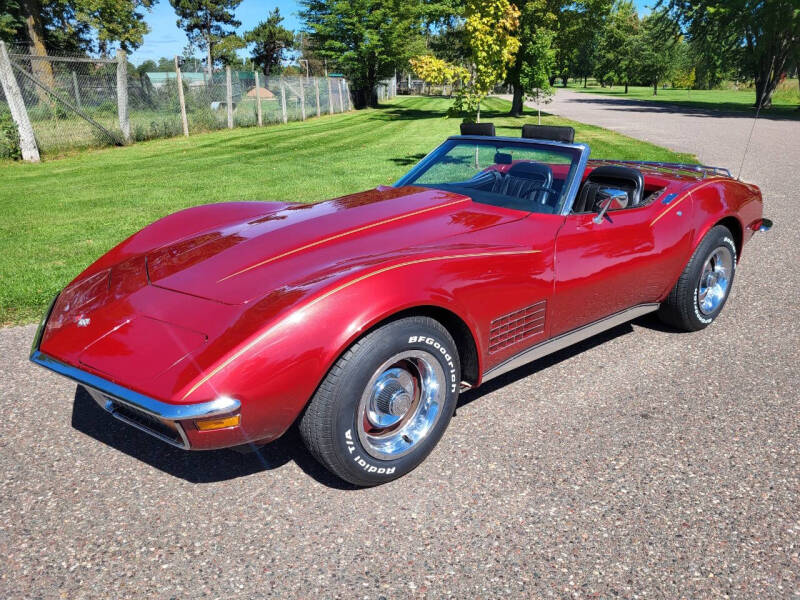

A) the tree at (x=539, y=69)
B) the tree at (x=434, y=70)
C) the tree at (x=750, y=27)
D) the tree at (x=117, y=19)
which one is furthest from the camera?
the tree at (x=117, y=19)

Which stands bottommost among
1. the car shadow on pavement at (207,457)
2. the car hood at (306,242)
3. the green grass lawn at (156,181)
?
the car shadow on pavement at (207,457)

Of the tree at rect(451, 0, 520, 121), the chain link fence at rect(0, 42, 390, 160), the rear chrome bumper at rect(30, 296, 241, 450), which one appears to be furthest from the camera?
the chain link fence at rect(0, 42, 390, 160)

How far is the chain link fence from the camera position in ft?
42.1

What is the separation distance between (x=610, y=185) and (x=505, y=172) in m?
0.81

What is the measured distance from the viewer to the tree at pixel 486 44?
31.8ft

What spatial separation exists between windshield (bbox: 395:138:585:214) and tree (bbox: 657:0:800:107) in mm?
24961

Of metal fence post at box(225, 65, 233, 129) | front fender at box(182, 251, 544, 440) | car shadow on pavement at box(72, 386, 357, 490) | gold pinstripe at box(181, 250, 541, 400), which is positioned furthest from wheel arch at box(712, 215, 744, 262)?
metal fence post at box(225, 65, 233, 129)

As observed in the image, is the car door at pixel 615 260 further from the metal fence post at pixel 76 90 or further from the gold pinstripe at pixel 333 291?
the metal fence post at pixel 76 90

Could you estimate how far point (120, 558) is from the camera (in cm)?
219

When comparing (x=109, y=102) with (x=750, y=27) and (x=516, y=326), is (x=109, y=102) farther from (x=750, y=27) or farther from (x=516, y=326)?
(x=750, y=27)

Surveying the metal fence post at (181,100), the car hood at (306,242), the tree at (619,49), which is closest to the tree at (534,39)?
the metal fence post at (181,100)

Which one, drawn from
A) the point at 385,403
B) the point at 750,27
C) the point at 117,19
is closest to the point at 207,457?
the point at 385,403

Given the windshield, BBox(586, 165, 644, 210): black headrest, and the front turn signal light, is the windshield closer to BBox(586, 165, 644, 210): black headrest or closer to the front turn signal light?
BBox(586, 165, 644, 210): black headrest

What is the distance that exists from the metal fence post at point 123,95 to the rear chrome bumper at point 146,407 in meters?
14.8
